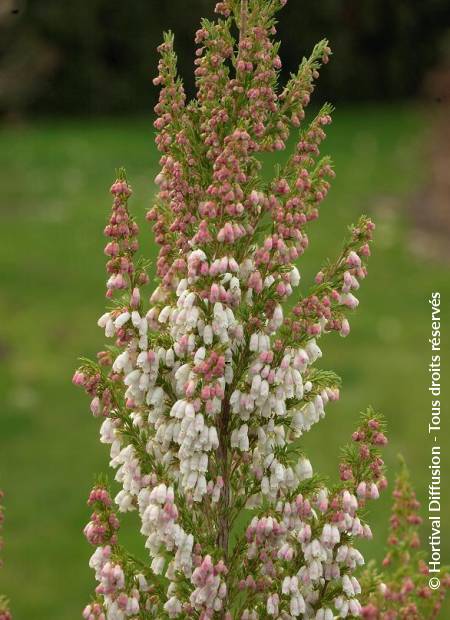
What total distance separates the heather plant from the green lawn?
7.55ft

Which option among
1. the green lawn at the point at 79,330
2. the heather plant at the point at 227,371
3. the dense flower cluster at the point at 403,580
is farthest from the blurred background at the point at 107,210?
the heather plant at the point at 227,371

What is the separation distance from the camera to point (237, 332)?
Answer: 351cm

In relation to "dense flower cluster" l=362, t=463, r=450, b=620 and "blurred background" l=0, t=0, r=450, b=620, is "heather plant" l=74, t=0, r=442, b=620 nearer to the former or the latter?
"dense flower cluster" l=362, t=463, r=450, b=620

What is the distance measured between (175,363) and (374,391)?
342 inches

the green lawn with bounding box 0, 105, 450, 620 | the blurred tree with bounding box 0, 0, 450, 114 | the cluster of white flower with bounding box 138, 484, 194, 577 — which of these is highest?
the blurred tree with bounding box 0, 0, 450, 114

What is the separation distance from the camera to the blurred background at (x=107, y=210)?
10.0 metres

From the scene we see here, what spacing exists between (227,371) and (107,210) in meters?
15.7

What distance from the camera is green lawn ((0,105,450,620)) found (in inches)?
364

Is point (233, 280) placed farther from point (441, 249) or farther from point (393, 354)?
point (441, 249)

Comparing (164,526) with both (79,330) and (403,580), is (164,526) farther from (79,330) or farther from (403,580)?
(79,330)

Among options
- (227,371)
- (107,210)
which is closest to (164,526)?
(227,371)

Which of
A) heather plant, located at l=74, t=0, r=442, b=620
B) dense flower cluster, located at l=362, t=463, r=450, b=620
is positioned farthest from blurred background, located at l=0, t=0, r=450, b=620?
heather plant, located at l=74, t=0, r=442, b=620

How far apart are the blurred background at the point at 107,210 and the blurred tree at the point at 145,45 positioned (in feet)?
0.15

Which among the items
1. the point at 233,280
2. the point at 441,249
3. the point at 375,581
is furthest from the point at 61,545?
the point at 441,249
